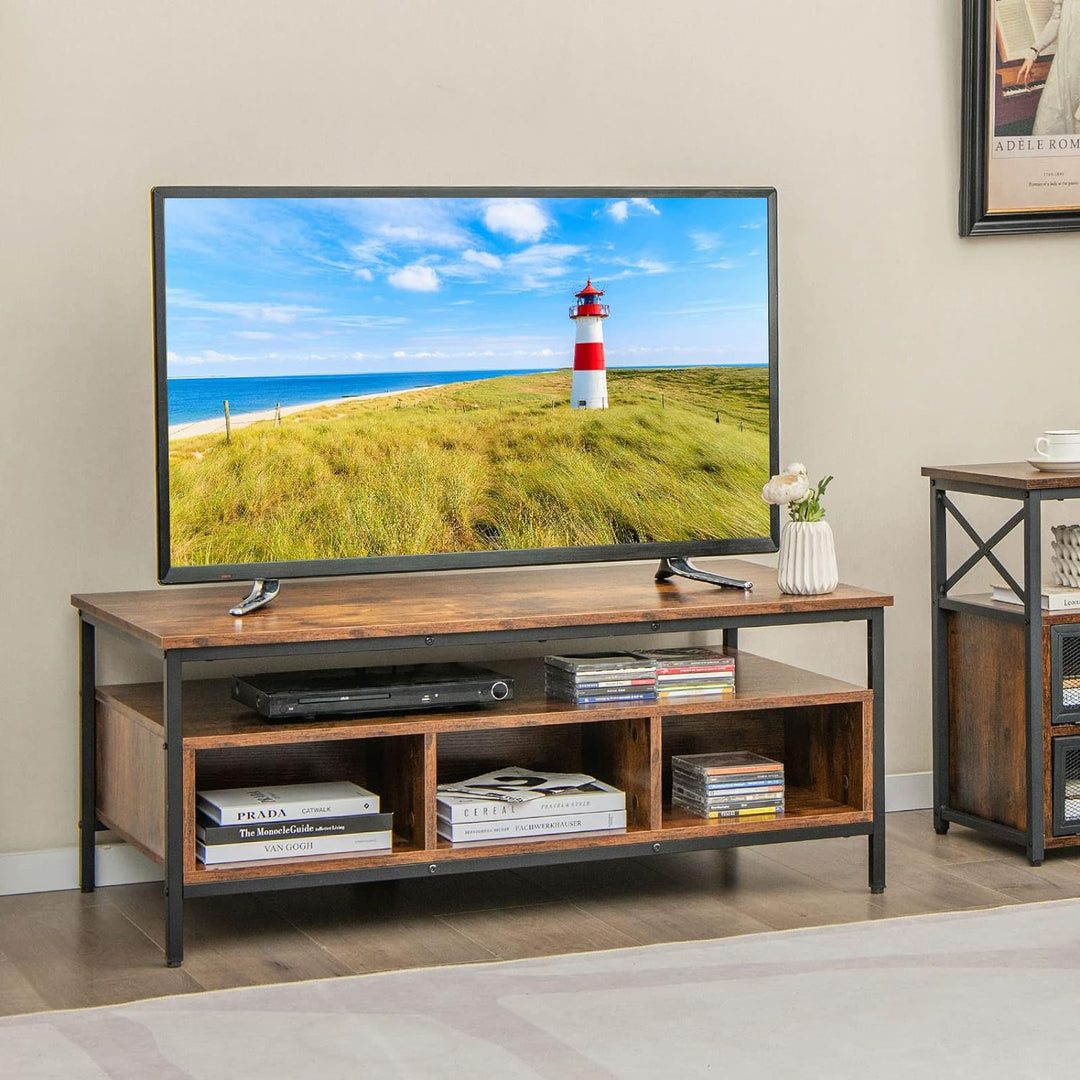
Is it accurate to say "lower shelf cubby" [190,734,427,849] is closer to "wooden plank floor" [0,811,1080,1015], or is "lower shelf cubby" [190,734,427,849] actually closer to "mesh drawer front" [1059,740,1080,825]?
"wooden plank floor" [0,811,1080,1015]

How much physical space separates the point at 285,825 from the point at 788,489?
1.14 m

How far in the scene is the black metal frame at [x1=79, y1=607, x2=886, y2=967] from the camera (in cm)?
282

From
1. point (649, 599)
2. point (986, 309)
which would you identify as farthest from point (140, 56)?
point (986, 309)

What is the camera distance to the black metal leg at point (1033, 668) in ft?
11.0

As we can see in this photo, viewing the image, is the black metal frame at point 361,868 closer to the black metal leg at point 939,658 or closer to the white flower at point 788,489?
the white flower at point 788,489

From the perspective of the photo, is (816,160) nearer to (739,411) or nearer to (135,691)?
(739,411)

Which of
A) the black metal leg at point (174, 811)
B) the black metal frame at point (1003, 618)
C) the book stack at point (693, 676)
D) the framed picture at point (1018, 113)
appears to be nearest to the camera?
the black metal leg at point (174, 811)

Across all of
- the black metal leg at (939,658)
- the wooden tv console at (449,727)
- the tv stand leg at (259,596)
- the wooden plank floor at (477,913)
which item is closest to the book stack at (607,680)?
the wooden tv console at (449,727)

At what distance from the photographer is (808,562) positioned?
323 centimetres

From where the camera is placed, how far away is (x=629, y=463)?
3.29 meters

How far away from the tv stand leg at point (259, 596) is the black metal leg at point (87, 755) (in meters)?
0.38

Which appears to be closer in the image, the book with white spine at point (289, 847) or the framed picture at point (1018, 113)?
the book with white spine at point (289, 847)

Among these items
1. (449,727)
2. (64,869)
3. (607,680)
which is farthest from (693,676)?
(64,869)

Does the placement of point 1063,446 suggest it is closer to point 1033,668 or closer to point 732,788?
point 1033,668
